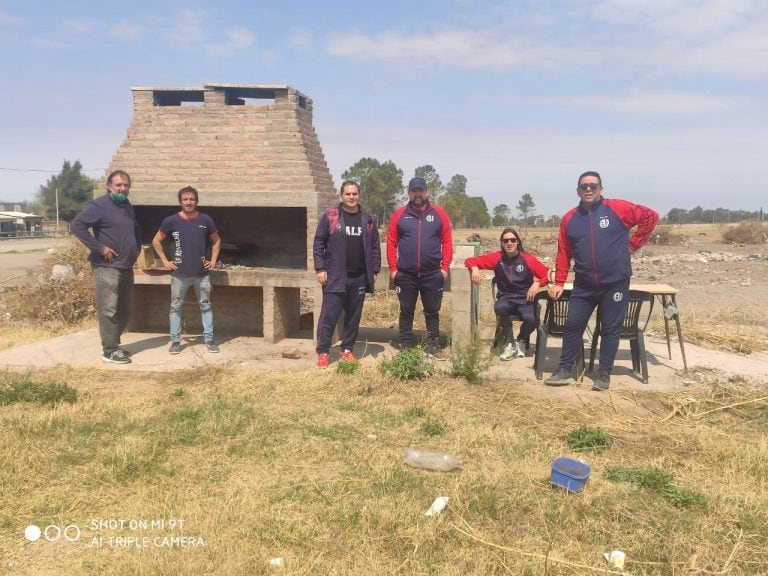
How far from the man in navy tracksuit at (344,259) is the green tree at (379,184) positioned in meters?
32.7

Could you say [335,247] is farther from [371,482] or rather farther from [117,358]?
[371,482]

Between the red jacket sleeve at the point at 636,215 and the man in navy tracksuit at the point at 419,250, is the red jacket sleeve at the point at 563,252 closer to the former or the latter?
the red jacket sleeve at the point at 636,215

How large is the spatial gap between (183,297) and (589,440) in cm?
462

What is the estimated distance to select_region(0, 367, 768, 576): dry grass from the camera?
2852 mm

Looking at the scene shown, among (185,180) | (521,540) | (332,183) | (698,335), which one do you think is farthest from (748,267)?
(521,540)

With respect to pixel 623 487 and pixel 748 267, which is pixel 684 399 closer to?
pixel 623 487

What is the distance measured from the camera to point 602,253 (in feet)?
17.4

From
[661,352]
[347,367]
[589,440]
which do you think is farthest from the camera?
[661,352]

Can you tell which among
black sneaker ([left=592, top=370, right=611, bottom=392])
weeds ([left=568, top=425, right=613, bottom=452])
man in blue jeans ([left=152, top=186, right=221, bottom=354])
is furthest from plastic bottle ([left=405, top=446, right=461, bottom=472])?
man in blue jeans ([left=152, top=186, right=221, bottom=354])

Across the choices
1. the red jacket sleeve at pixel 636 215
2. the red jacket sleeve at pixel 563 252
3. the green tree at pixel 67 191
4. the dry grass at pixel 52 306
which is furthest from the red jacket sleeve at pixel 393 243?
the green tree at pixel 67 191

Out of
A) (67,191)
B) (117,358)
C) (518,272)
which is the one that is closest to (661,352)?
(518,272)

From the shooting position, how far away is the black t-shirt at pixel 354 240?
6.14 m

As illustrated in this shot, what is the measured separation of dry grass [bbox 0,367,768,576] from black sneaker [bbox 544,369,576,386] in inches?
19.2

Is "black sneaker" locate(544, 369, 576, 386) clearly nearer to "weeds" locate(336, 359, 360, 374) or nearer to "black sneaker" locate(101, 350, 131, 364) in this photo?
"weeds" locate(336, 359, 360, 374)
